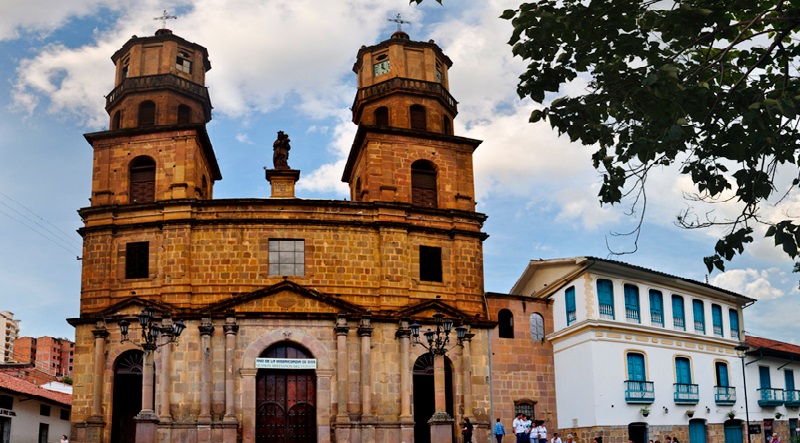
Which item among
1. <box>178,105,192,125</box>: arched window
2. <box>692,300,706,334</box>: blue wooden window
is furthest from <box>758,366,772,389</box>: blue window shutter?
<box>178,105,192,125</box>: arched window

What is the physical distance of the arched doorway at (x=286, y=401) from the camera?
3175 cm

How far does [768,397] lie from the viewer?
39.1 metres

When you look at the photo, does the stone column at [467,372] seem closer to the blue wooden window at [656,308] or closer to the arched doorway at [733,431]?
the blue wooden window at [656,308]

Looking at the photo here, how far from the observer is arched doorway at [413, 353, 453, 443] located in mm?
33938

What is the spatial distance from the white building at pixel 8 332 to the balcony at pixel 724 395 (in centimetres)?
12634

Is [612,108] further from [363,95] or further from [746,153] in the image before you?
[363,95]

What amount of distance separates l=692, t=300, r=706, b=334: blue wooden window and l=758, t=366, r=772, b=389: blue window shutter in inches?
165

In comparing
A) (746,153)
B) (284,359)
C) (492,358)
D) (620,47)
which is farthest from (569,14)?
(492,358)

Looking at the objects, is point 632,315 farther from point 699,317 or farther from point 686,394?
point 699,317

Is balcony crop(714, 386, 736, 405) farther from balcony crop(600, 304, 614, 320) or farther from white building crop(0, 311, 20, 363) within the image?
white building crop(0, 311, 20, 363)

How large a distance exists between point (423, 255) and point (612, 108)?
23.8 m

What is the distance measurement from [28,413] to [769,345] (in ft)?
111

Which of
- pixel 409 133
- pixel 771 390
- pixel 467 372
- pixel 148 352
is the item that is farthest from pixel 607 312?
pixel 148 352

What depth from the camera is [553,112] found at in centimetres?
1149
